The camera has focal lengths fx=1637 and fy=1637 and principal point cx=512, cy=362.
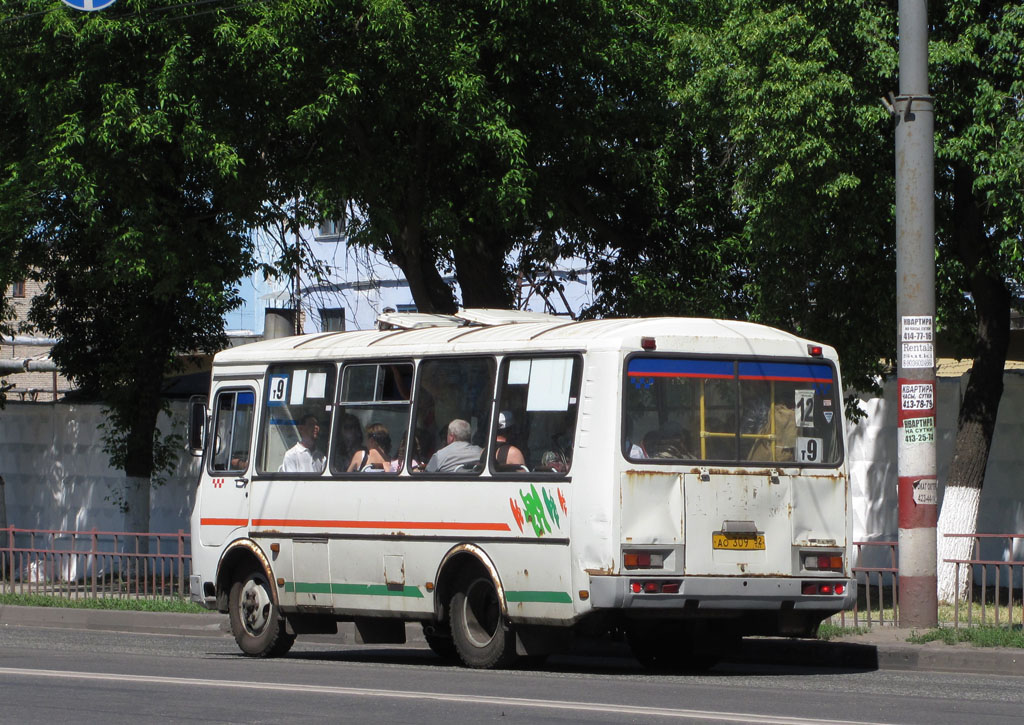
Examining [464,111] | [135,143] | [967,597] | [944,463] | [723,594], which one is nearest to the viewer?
[723,594]

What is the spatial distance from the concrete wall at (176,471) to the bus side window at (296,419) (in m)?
8.85

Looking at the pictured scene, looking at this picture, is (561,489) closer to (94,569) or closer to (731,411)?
(731,411)

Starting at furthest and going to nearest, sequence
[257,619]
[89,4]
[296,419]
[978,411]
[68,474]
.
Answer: [68,474] → [978,411] → [89,4] → [257,619] → [296,419]

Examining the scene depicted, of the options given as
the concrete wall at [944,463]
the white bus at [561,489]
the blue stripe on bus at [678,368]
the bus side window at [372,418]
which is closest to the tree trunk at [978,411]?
the concrete wall at [944,463]

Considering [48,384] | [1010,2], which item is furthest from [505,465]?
[48,384]

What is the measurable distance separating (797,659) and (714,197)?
8101mm

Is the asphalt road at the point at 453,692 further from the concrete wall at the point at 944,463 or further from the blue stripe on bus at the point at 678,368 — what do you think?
the concrete wall at the point at 944,463

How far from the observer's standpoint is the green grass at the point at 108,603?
62.2ft

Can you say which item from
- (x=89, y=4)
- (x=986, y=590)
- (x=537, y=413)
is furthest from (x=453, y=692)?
(x=89, y=4)

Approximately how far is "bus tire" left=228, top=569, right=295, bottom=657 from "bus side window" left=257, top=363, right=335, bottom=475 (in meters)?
1.03

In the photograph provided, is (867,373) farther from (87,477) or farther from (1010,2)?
(87,477)

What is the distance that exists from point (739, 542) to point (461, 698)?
284 centimetres

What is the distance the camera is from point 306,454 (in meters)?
14.0

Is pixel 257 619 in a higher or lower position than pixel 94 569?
lower
